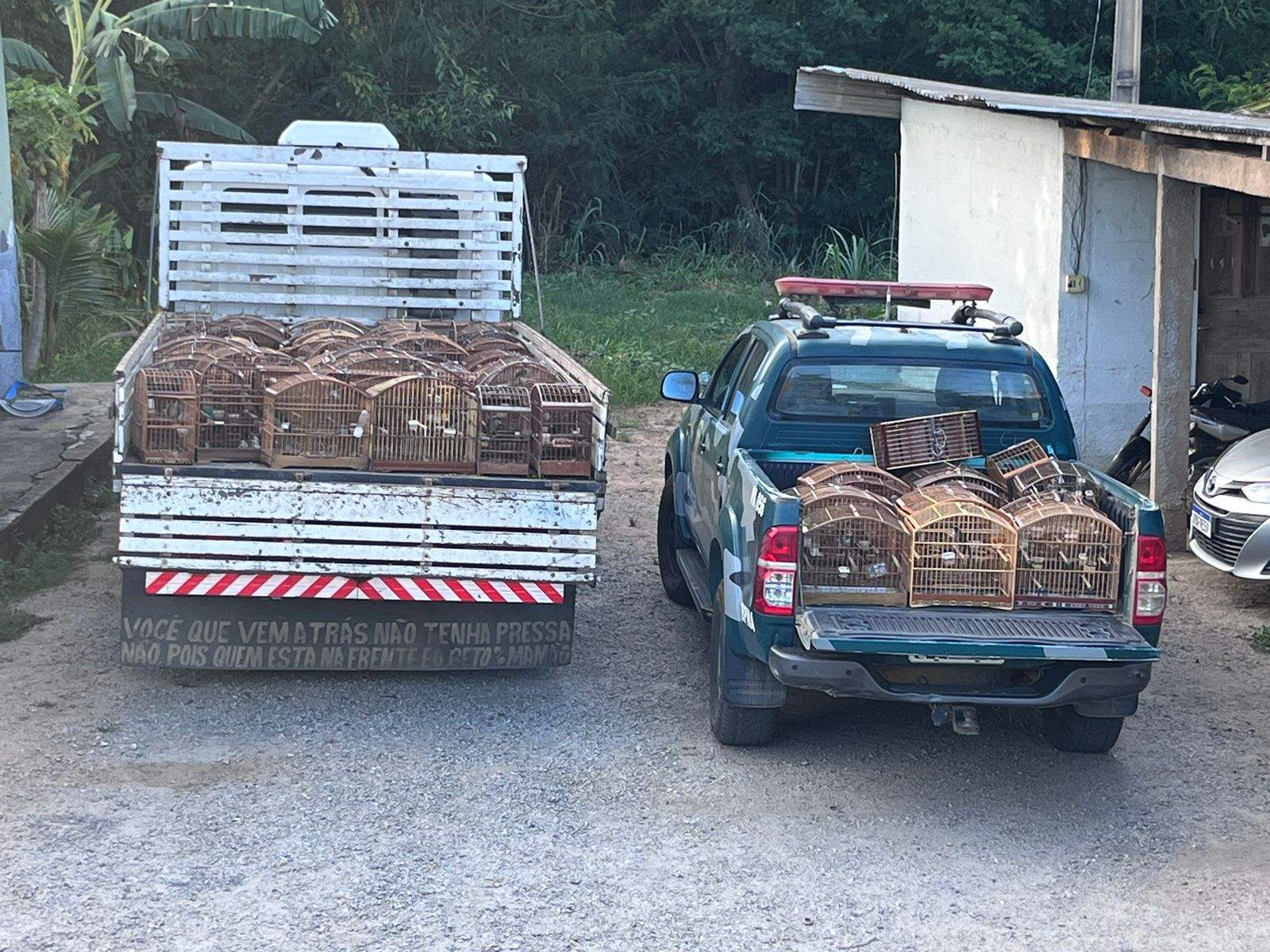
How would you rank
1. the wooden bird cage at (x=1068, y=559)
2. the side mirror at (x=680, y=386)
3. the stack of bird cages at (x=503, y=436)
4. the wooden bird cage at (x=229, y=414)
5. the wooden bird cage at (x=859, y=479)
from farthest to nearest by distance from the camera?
the side mirror at (x=680, y=386) → the wooden bird cage at (x=229, y=414) → the stack of bird cages at (x=503, y=436) → the wooden bird cage at (x=859, y=479) → the wooden bird cage at (x=1068, y=559)

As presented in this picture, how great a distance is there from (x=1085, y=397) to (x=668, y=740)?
651 cm

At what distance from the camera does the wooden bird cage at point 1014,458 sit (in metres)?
6.88

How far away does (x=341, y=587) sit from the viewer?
664cm

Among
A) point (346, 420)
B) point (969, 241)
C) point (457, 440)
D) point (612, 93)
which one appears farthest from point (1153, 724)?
point (612, 93)

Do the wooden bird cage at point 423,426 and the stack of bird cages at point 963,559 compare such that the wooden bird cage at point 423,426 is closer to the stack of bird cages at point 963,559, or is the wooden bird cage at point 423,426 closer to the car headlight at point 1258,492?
the stack of bird cages at point 963,559

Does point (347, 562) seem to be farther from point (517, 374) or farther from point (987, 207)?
point (987, 207)

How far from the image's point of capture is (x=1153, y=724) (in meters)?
6.95

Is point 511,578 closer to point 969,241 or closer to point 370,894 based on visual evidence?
point 370,894

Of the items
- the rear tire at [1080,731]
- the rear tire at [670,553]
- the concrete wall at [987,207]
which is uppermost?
the concrete wall at [987,207]

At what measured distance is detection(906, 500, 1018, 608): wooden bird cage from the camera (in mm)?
5965

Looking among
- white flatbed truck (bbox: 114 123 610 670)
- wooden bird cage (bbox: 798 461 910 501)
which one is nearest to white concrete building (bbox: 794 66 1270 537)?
wooden bird cage (bbox: 798 461 910 501)

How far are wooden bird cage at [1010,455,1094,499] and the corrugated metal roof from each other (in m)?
2.34

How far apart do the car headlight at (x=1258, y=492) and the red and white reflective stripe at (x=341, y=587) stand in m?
4.38

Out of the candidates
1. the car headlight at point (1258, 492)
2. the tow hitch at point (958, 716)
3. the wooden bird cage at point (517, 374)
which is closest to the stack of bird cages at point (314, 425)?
the wooden bird cage at point (517, 374)
